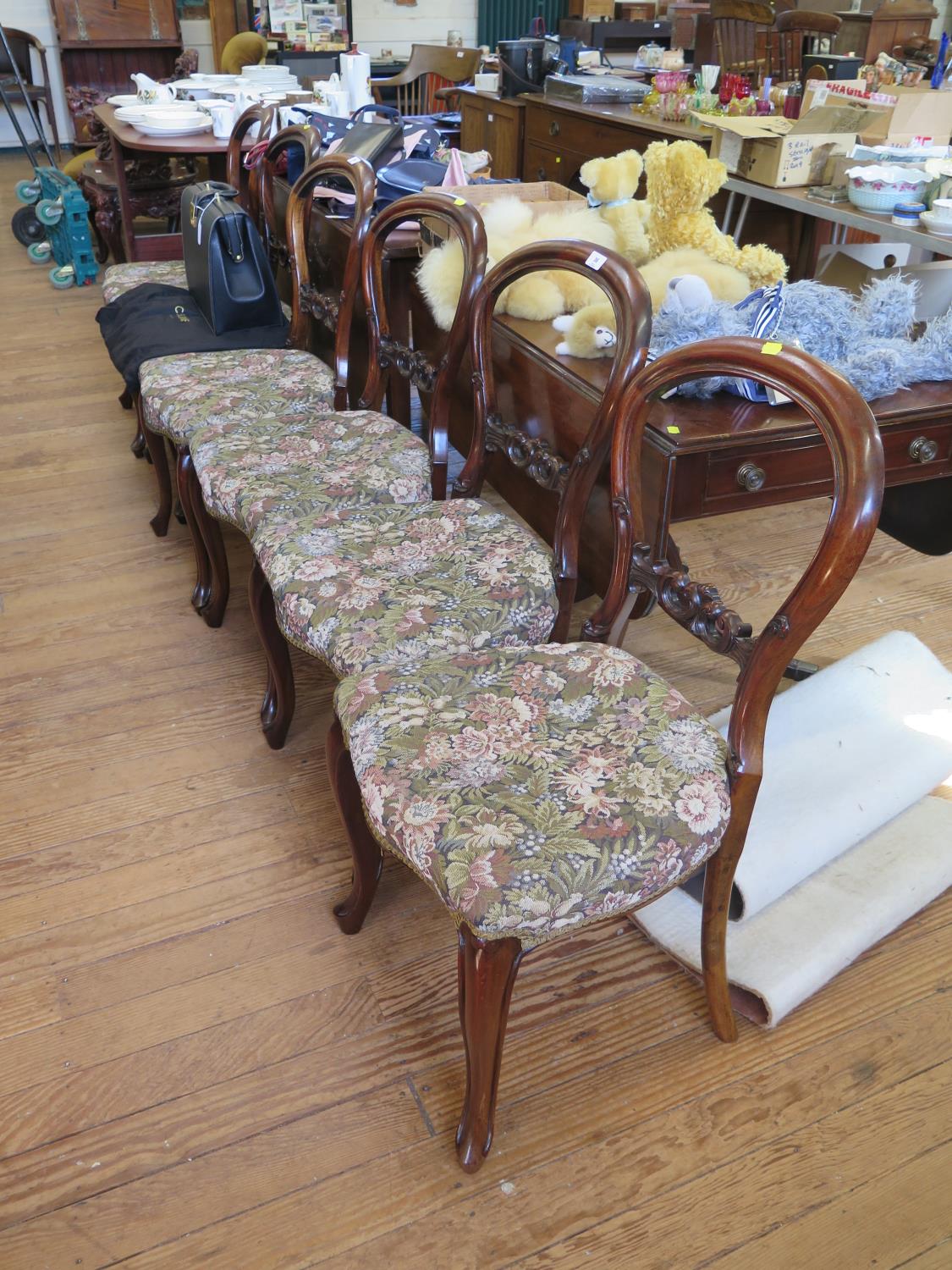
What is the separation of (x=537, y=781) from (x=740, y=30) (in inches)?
172

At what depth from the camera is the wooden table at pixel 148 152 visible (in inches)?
123

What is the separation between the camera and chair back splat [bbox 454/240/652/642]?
4.32 feet

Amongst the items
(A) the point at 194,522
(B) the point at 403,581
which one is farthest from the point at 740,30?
(B) the point at 403,581

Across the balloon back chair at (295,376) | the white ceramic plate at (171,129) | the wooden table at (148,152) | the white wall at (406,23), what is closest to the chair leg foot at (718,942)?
the balloon back chair at (295,376)

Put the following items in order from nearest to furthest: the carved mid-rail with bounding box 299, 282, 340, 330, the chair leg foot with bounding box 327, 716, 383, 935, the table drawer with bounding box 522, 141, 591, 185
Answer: the chair leg foot with bounding box 327, 716, 383, 935, the carved mid-rail with bounding box 299, 282, 340, 330, the table drawer with bounding box 522, 141, 591, 185

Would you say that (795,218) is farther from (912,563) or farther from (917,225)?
(912,563)

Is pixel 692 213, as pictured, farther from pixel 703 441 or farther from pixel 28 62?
pixel 28 62

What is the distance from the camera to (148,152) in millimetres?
3475

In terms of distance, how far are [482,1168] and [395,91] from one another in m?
6.87

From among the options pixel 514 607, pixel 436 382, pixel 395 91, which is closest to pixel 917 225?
pixel 436 382

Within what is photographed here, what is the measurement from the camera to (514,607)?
4.51ft

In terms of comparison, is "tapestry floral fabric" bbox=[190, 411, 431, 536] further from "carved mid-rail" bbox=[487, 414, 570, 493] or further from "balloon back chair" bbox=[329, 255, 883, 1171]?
"balloon back chair" bbox=[329, 255, 883, 1171]

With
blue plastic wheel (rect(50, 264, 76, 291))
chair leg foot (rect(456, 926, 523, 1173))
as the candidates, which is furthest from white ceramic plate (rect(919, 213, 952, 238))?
blue plastic wheel (rect(50, 264, 76, 291))

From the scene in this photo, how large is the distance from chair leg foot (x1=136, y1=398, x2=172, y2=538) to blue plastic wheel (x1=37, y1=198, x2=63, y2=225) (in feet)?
8.04
